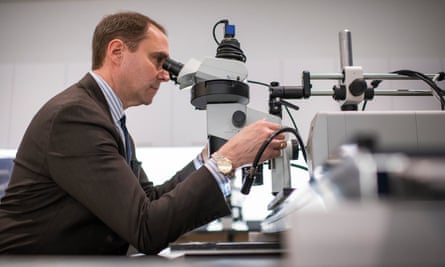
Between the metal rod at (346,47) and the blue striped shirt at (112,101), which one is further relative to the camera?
the metal rod at (346,47)

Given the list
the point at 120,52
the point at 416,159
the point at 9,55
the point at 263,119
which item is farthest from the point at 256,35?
the point at 416,159

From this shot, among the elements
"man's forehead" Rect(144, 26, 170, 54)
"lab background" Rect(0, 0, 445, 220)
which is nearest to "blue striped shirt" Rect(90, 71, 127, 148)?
"man's forehead" Rect(144, 26, 170, 54)

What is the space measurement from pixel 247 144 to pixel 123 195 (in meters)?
0.30

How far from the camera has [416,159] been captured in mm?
291

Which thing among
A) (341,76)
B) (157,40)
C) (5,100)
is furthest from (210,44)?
(341,76)

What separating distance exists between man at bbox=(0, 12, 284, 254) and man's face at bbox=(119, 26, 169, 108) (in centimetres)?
23

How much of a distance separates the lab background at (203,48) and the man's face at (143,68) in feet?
6.27

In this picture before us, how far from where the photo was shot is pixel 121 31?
4.49ft

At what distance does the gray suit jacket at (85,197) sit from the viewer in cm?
89

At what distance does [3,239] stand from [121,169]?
33 cm

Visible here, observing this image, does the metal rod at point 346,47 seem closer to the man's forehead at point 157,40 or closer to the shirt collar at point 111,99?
the man's forehead at point 157,40

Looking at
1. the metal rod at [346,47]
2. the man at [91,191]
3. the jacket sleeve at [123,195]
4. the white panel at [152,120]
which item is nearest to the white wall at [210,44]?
the white panel at [152,120]

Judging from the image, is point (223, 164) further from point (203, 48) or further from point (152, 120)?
point (203, 48)

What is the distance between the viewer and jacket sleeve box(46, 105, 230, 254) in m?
0.88
